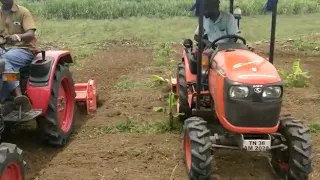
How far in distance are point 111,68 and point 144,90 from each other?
183 centimetres

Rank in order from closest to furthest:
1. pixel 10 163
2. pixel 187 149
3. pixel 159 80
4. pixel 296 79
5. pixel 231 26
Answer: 1. pixel 10 163
2. pixel 187 149
3. pixel 231 26
4. pixel 296 79
5. pixel 159 80

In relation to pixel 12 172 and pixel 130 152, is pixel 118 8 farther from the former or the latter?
pixel 12 172

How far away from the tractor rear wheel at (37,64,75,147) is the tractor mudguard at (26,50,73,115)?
115 mm

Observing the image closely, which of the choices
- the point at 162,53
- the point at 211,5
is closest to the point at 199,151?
the point at 211,5

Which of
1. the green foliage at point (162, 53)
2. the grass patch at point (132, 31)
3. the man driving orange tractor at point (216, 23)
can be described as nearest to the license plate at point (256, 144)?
the man driving orange tractor at point (216, 23)

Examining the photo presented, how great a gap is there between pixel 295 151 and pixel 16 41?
112 inches

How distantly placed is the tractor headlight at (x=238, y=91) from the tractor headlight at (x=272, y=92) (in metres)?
0.15

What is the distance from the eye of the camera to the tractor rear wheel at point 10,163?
12.1ft

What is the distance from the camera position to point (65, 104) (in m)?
6.01

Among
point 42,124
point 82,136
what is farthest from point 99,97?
point 42,124

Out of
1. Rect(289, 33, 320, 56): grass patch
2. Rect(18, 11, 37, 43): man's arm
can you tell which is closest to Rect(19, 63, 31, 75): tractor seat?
Rect(18, 11, 37, 43): man's arm

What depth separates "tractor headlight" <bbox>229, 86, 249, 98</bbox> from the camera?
4.31 metres

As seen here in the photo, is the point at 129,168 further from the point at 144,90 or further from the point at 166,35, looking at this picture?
the point at 166,35

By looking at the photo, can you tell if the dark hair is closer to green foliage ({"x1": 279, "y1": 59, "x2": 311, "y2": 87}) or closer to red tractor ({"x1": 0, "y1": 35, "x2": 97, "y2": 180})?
red tractor ({"x1": 0, "y1": 35, "x2": 97, "y2": 180})
